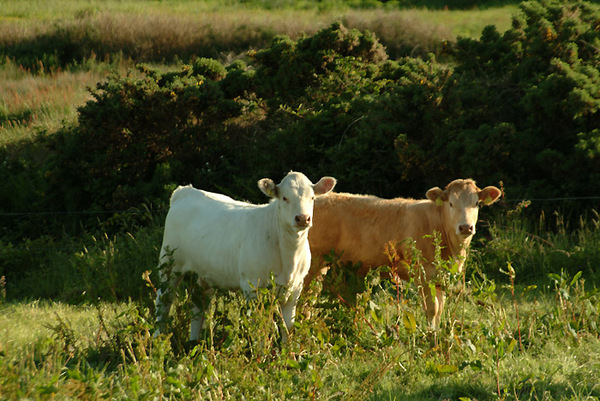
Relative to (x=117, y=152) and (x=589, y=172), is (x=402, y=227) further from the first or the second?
(x=117, y=152)

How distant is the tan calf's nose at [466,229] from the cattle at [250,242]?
153cm

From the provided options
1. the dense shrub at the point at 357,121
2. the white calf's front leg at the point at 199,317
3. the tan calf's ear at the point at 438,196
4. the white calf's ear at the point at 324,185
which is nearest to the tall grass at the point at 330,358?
the white calf's front leg at the point at 199,317

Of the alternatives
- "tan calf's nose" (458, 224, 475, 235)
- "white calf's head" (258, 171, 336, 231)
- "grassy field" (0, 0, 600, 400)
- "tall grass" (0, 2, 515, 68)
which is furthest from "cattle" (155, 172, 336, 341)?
"tall grass" (0, 2, 515, 68)

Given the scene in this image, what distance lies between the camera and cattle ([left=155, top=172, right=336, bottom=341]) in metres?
6.70

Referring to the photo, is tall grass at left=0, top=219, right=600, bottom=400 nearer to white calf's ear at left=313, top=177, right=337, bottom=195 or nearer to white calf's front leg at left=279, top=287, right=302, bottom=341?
white calf's front leg at left=279, top=287, right=302, bottom=341

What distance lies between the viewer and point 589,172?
11.1 m

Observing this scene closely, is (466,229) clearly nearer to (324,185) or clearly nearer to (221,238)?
(324,185)

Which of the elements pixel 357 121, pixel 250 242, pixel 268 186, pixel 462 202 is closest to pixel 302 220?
pixel 268 186

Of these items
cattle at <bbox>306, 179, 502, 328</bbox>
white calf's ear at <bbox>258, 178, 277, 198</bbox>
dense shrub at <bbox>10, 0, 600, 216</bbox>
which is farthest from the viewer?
dense shrub at <bbox>10, 0, 600, 216</bbox>

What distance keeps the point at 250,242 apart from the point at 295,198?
2.20ft

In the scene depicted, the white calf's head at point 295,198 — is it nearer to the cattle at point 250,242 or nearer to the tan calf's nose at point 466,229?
the cattle at point 250,242

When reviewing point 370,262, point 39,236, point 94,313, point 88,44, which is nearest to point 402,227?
point 370,262

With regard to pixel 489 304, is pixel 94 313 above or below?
below

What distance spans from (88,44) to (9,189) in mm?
10655
